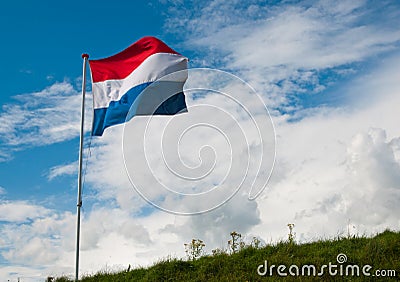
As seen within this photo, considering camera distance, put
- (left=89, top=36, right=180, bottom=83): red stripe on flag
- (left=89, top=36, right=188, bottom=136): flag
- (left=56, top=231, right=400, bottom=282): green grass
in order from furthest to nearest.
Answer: (left=89, top=36, right=180, bottom=83): red stripe on flag < (left=89, top=36, right=188, bottom=136): flag < (left=56, top=231, right=400, bottom=282): green grass

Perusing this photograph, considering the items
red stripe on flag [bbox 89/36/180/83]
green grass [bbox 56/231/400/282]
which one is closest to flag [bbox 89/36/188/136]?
red stripe on flag [bbox 89/36/180/83]

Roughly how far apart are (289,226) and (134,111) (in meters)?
5.43

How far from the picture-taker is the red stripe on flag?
49.1ft

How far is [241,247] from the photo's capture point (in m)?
13.8

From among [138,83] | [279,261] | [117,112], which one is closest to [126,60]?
[138,83]

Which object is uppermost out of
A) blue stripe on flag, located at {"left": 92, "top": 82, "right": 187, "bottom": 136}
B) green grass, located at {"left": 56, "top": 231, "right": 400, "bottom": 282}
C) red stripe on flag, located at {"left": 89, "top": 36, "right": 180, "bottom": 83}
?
red stripe on flag, located at {"left": 89, "top": 36, "right": 180, "bottom": 83}

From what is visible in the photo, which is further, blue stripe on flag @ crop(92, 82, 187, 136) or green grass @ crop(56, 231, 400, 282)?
blue stripe on flag @ crop(92, 82, 187, 136)

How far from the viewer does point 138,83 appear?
49.2ft

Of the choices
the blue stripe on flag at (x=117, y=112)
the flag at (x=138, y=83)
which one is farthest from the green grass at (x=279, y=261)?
the flag at (x=138, y=83)

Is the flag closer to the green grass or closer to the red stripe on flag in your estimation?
the red stripe on flag

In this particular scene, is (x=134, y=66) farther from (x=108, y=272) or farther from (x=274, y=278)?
(x=274, y=278)

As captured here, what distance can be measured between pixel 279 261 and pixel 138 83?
6.43 meters

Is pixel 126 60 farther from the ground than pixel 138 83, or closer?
farther from the ground

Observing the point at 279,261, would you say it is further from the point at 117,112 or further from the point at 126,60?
the point at 126,60
